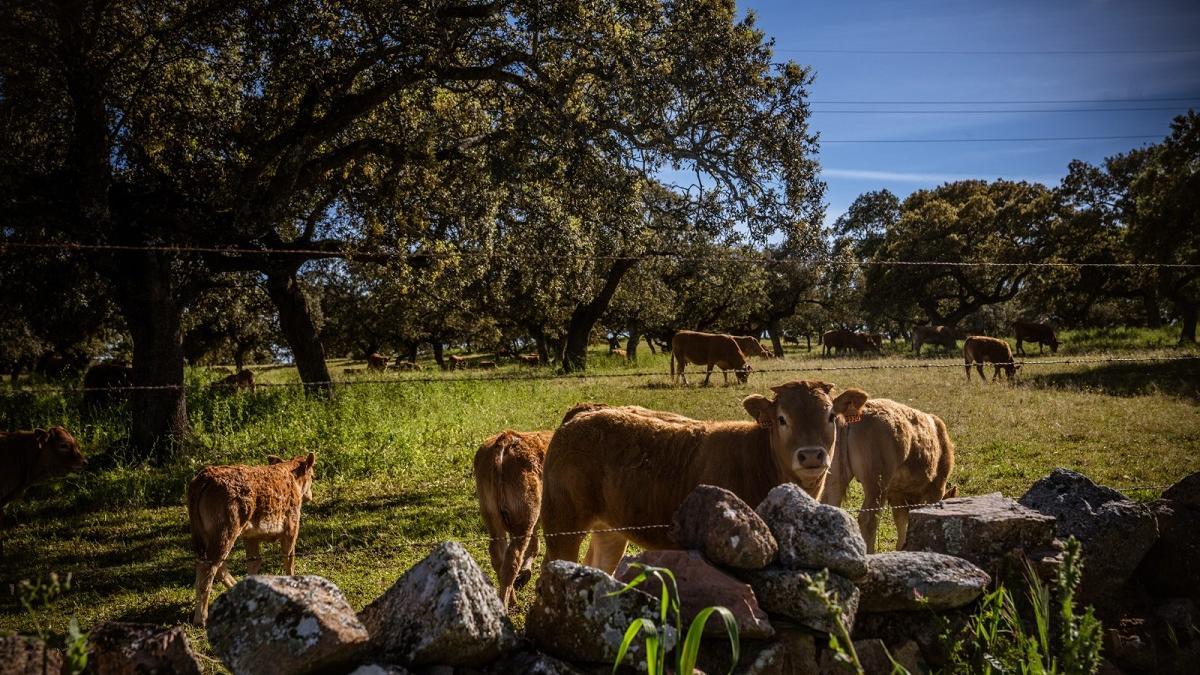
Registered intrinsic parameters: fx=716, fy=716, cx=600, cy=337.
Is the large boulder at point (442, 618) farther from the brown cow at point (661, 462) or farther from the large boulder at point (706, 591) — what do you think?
the brown cow at point (661, 462)

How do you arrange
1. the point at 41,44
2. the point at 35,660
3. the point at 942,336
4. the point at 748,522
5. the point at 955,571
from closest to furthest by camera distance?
the point at 35,660 → the point at 748,522 → the point at 955,571 → the point at 41,44 → the point at 942,336

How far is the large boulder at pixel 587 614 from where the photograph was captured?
3.02 m

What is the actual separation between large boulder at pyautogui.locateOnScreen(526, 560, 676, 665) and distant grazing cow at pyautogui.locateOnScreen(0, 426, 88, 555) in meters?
8.65

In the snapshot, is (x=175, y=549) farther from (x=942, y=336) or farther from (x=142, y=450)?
(x=942, y=336)

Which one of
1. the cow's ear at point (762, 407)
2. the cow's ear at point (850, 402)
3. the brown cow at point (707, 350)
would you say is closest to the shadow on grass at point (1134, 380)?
the brown cow at point (707, 350)

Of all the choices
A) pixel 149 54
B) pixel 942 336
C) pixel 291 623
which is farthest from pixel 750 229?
pixel 942 336

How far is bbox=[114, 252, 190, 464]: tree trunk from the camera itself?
446 inches

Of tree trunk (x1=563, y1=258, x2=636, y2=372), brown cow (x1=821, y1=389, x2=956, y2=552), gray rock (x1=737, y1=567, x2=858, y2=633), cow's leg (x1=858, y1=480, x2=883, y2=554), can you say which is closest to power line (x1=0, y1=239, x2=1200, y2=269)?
brown cow (x1=821, y1=389, x2=956, y2=552)

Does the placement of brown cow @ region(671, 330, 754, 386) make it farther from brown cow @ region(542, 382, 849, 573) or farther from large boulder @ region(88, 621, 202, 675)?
large boulder @ region(88, 621, 202, 675)

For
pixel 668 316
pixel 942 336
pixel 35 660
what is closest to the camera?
Answer: pixel 35 660

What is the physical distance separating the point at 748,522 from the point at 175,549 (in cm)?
715

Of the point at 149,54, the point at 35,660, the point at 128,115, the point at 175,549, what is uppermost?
the point at 149,54

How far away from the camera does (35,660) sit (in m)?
2.49

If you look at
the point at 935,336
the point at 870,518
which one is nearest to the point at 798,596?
the point at 870,518
